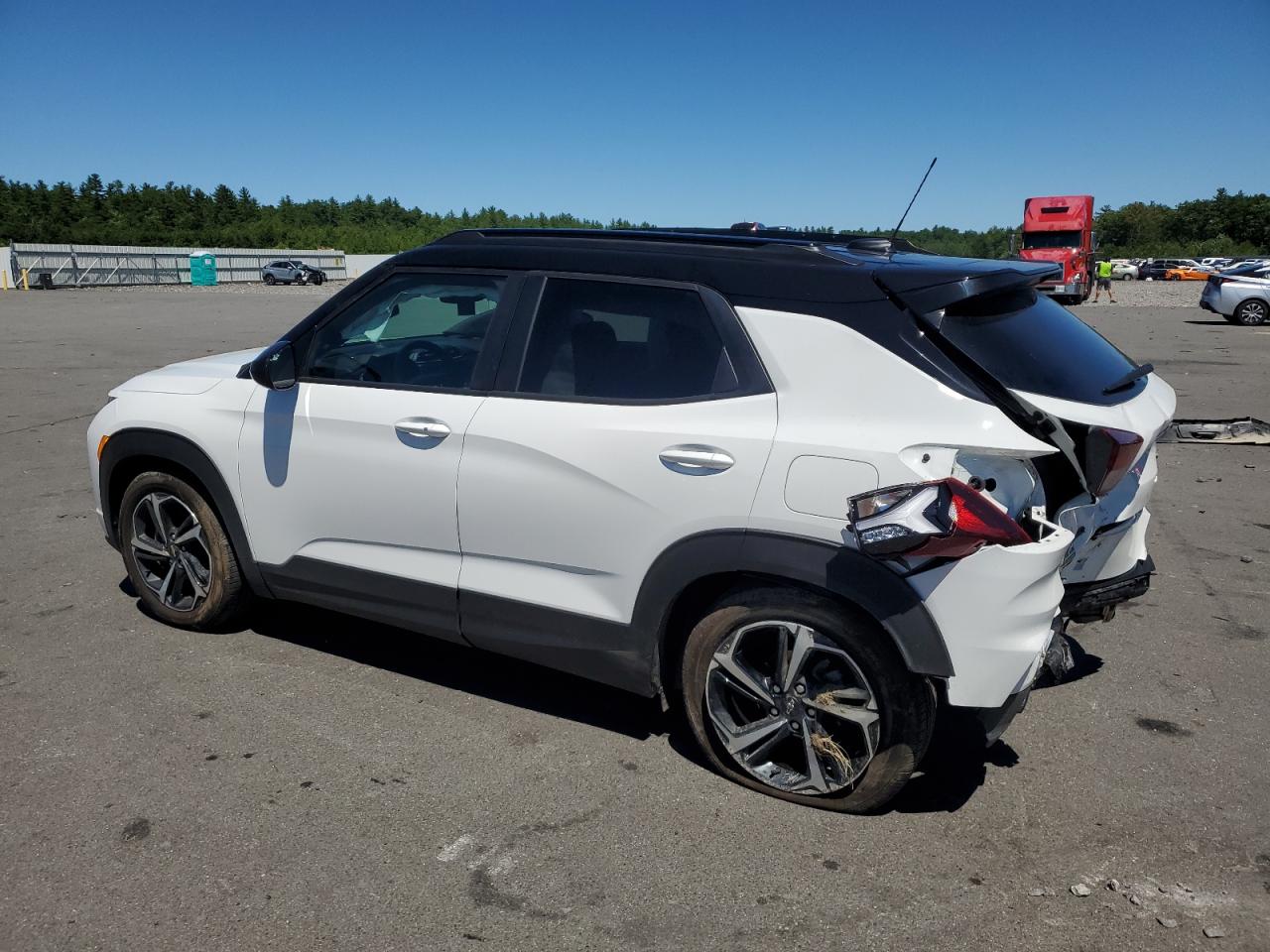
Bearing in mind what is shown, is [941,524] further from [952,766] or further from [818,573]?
[952,766]

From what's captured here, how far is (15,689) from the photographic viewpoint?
4.16 m

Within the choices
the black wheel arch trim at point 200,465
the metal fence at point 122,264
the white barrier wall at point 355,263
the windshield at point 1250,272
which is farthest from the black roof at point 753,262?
the white barrier wall at point 355,263

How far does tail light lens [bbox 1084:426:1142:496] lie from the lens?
3.30 metres

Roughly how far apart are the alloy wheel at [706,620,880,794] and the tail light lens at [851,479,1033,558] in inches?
17.6

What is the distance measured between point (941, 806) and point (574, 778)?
4.06 ft

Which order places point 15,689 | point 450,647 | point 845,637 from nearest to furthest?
point 845,637 < point 15,689 < point 450,647

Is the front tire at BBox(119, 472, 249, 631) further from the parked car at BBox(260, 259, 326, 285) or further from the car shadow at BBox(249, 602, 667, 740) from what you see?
the parked car at BBox(260, 259, 326, 285)

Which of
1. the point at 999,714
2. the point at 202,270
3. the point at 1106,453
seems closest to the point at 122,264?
the point at 202,270

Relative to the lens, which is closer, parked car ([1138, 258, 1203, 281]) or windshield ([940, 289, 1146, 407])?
windshield ([940, 289, 1146, 407])

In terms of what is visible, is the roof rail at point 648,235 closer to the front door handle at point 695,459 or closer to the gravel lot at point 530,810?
the front door handle at point 695,459

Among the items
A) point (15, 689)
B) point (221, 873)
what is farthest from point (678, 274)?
point (15, 689)

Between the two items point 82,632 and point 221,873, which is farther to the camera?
point 82,632

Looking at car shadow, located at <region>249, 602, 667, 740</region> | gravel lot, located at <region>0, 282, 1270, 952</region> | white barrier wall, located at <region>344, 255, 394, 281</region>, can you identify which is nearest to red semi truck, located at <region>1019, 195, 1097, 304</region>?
gravel lot, located at <region>0, 282, 1270, 952</region>

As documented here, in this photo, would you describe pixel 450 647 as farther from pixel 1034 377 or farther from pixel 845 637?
pixel 1034 377
